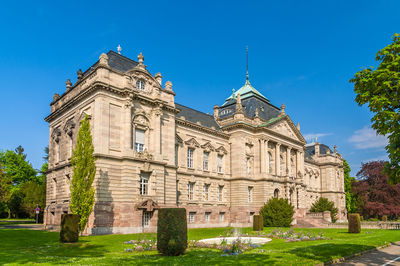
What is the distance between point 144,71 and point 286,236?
21502 mm

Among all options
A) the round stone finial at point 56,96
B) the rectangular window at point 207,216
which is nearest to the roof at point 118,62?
the round stone finial at point 56,96

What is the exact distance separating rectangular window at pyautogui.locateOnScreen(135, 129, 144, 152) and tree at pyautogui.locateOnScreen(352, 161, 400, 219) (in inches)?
2097

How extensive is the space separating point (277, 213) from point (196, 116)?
57.3 ft

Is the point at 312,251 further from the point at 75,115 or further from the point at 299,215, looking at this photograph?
the point at 299,215

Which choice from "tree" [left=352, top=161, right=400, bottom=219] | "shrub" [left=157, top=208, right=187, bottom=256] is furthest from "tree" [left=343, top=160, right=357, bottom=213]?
"shrub" [left=157, top=208, right=187, bottom=256]

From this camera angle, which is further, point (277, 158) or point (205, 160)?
point (277, 158)

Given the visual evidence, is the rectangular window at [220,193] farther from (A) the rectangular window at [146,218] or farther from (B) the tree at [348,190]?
(B) the tree at [348,190]

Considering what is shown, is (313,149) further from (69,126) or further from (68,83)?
(69,126)

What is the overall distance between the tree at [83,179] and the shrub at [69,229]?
3518mm

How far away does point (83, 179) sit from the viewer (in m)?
27.8

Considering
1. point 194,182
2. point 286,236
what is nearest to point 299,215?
point 194,182

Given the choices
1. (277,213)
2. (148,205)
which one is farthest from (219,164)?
(148,205)

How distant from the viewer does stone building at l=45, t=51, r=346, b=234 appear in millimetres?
32000

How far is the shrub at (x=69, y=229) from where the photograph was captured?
23659 millimetres
